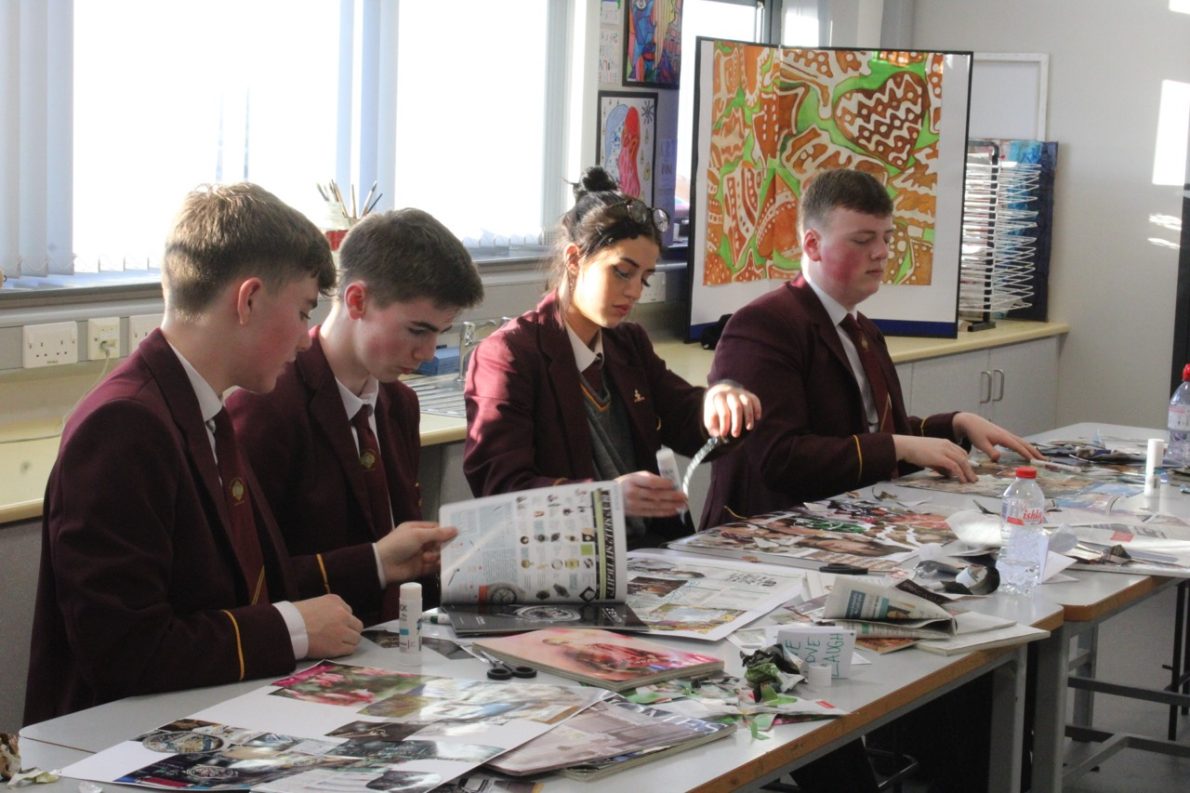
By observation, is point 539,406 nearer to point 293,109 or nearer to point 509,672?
point 509,672

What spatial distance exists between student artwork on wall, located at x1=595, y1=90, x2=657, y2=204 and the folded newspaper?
2872 mm

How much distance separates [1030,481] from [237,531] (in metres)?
1.24

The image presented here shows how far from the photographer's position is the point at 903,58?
5.07 metres

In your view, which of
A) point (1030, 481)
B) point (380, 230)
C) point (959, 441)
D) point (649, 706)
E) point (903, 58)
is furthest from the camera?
point (903, 58)

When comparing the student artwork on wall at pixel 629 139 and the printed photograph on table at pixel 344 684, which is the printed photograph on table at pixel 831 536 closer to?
the printed photograph on table at pixel 344 684

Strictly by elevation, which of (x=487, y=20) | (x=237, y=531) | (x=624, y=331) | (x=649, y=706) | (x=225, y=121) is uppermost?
(x=487, y=20)

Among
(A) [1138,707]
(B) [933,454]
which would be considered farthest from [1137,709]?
(B) [933,454]

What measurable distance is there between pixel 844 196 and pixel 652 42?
6.07 ft

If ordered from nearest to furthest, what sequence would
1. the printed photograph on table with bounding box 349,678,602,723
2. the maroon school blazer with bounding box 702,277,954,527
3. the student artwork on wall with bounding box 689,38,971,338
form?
the printed photograph on table with bounding box 349,678,602,723 < the maroon school blazer with bounding box 702,277,954,527 < the student artwork on wall with bounding box 689,38,971,338

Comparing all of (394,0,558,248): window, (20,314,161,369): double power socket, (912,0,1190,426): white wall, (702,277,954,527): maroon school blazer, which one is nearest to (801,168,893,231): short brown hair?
(702,277,954,527): maroon school blazer

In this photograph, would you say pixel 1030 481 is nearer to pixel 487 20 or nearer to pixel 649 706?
pixel 649 706

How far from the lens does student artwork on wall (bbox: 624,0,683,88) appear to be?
15.3ft

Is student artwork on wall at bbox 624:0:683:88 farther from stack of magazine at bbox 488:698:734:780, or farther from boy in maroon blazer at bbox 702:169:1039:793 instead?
stack of magazine at bbox 488:698:734:780

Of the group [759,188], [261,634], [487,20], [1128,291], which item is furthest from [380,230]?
[1128,291]
